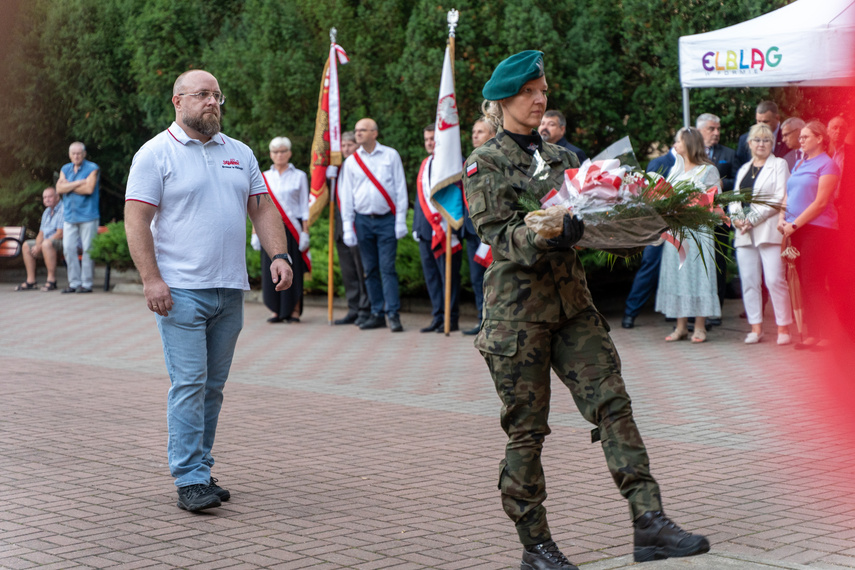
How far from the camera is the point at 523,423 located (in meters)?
3.97

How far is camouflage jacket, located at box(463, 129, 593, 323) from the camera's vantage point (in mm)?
3896

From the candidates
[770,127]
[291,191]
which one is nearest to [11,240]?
[291,191]

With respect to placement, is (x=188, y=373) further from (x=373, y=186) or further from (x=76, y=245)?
(x=76, y=245)

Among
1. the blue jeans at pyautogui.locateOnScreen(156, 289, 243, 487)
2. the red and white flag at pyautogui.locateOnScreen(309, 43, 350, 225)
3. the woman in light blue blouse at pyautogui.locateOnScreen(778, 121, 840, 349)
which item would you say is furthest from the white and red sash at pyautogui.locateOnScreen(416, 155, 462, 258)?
the blue jeans at pyautogui.locateOnScreen(156, 289, 243, 487)

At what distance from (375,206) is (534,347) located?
827 centimetres

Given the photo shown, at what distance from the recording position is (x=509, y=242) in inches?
150

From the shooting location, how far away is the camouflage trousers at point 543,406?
390 centimetres

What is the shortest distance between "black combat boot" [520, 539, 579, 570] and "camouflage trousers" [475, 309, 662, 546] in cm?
3

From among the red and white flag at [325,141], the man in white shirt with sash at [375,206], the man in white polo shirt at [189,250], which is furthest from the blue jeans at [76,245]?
the man in white polo shirt at [189,250]

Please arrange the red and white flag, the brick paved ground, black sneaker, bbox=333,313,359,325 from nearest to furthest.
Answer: the brick paved ground < the red and white flag < black sneaker, bbox=333,313,359,325

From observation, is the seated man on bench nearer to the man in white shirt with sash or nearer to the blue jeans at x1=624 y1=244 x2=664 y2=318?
the man in white shirt with sash

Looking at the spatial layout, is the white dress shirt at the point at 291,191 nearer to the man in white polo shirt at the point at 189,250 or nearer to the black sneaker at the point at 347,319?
the black sneaker at the point at 347,319

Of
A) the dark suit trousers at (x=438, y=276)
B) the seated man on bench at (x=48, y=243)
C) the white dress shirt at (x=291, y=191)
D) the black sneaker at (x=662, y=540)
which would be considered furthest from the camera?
the seated man on bench at (x=48, y=243)

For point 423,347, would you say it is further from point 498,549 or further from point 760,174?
point 498,549
